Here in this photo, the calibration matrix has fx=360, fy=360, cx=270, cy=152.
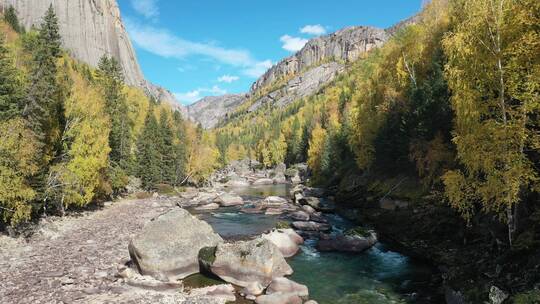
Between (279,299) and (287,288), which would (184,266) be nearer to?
(287,288)

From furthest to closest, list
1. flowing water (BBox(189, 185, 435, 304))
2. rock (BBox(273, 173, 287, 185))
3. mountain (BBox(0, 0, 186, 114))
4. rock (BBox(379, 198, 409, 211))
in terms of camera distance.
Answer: mountain (BBox(0, 0, 186, 114)) → rock (BBox(273, 173, 287, 185)) → rock (BBox(379, 198, 409, 211)) → flowing water (BBox(189, 185, 435, 304))

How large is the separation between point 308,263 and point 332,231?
1068 centimetres

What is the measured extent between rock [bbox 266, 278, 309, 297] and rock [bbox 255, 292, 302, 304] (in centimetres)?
81

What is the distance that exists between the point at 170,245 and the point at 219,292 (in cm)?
541

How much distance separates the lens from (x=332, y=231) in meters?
36.1

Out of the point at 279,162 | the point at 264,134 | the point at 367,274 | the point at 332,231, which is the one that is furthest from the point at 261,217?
the point at 264,134

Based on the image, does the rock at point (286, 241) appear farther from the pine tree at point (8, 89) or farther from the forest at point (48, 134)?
the pine tree at point (8, 89)

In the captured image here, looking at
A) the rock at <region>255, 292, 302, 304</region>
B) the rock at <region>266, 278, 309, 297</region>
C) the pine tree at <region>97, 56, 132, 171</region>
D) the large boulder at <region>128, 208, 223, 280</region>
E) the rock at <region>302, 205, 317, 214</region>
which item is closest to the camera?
the rock at <region>255, 292, 302, 304</region>

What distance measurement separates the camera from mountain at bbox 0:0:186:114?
5084 inches

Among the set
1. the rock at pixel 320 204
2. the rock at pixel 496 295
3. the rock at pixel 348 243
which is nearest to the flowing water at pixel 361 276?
the rock at pixel 348 243

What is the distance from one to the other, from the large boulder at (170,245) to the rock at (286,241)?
5.04m

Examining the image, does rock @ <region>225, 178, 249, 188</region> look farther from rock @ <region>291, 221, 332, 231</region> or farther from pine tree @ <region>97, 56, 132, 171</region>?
rock @ <region>291, 221, 332, 231</region>

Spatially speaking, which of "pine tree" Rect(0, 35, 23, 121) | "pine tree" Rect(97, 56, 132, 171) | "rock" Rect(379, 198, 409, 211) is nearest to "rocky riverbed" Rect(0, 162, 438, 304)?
"rock" Rect(379, 198, 409, 211)

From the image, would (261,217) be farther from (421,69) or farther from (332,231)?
(421,69)
